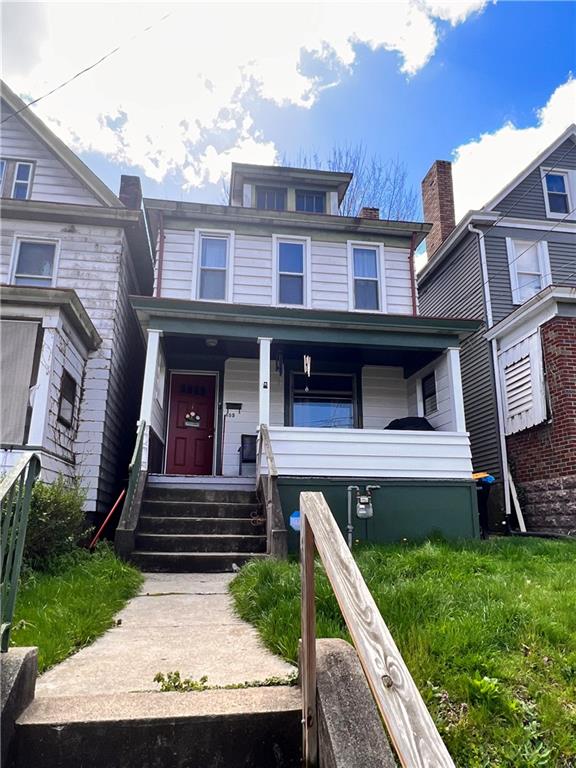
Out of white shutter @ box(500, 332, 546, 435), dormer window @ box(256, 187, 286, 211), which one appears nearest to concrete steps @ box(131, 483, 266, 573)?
white shutter @ box(500, 332, 546, 435)

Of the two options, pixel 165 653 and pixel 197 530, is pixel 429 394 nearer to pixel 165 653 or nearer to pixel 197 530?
pixel 197 530

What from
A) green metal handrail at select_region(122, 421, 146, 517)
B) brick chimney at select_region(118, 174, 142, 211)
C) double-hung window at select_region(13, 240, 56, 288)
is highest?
brick chimney at select_region(118, 174, 142, 211)

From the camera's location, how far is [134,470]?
711 centimetres

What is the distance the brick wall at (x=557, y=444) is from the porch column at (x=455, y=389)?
1.63 m

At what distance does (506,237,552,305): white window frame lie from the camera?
40.3ft

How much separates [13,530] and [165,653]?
1.30m

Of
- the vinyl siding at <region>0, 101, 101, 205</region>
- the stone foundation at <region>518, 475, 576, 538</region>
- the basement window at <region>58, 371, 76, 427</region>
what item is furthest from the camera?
the vinyl siding at <region>0, 101, 101, 205</region>

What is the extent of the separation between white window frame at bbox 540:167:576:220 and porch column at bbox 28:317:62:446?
39.0 ft

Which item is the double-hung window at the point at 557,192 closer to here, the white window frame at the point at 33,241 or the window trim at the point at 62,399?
the white window frame at the point at 33,241

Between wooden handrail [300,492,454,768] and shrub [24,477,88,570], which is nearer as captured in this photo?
wooden handrail [300,492,454,768]

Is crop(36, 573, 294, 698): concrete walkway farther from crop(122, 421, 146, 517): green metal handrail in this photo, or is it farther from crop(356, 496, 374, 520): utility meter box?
crop(356, 496, 374, 520): utility meter box

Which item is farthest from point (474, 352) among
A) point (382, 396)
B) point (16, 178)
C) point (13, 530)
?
point (13, 530)

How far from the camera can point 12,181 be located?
10391 millimetres

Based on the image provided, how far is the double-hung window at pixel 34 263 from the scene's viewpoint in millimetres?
9594
